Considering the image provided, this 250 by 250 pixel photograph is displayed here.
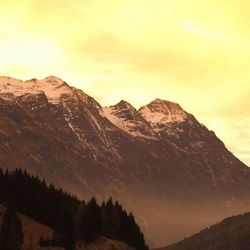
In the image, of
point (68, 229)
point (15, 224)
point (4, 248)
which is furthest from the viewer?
point (68, 229)

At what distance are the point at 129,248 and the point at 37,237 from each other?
93.7ft

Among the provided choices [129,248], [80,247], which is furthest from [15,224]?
[129,248]

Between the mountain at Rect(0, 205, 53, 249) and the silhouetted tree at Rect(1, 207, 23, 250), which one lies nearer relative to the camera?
the silhouetted tree at Rect(1, 207, 23, 250)

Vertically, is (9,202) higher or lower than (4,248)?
higher

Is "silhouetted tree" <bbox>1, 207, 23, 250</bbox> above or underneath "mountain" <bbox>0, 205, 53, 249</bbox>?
underneath

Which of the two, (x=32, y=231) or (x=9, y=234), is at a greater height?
(x=32, y=231)

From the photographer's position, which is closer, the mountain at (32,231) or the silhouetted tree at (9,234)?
the silhouetted tree at (9,234)

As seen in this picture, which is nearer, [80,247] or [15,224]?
[15,224]

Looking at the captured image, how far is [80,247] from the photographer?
18700cm

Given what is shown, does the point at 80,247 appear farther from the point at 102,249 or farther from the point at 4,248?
the point at 4,248

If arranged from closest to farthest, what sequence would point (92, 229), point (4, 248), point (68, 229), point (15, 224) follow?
point (4, 248) < point (15, 224) < point (68, 229) < point (92, 229)

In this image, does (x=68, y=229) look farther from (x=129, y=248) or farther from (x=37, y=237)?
(x=129, y=248)

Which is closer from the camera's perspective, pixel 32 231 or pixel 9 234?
pixel 9 234

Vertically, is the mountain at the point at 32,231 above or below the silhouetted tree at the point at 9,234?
above
